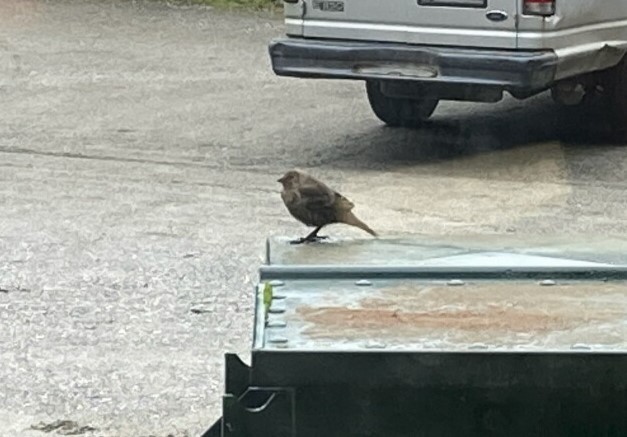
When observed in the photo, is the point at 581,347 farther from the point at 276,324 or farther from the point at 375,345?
the point at 276,324

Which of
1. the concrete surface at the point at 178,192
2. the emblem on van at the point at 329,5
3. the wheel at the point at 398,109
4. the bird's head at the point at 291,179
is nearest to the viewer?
the concrete surface at the point at 178,192

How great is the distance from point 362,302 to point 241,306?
176 inches

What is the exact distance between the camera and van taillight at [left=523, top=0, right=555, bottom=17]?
935 centimetres

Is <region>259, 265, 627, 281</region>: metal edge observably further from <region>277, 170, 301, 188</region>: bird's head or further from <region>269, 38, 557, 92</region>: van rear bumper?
<region>269, 38, 557, 92</region>: van rear bumper

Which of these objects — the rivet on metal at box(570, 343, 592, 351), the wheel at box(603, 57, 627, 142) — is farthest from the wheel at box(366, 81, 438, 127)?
the rivet on metal at box(570, 343, 592, 351)

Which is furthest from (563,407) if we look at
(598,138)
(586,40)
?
(598,138)

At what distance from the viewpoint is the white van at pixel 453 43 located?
30.8ft

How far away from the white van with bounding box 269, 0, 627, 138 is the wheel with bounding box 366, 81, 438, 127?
992mm

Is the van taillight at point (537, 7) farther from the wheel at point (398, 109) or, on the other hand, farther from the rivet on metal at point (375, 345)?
the rivet on metal at point (375, 345)

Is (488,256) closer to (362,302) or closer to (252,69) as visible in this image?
(362,302)

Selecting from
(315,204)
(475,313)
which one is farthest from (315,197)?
(475,313)

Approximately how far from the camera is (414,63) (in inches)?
378

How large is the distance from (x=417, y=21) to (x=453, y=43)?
0.87 feet

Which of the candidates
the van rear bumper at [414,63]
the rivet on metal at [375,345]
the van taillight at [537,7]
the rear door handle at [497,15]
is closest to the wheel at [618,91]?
the van rear bumper at [414,63]
